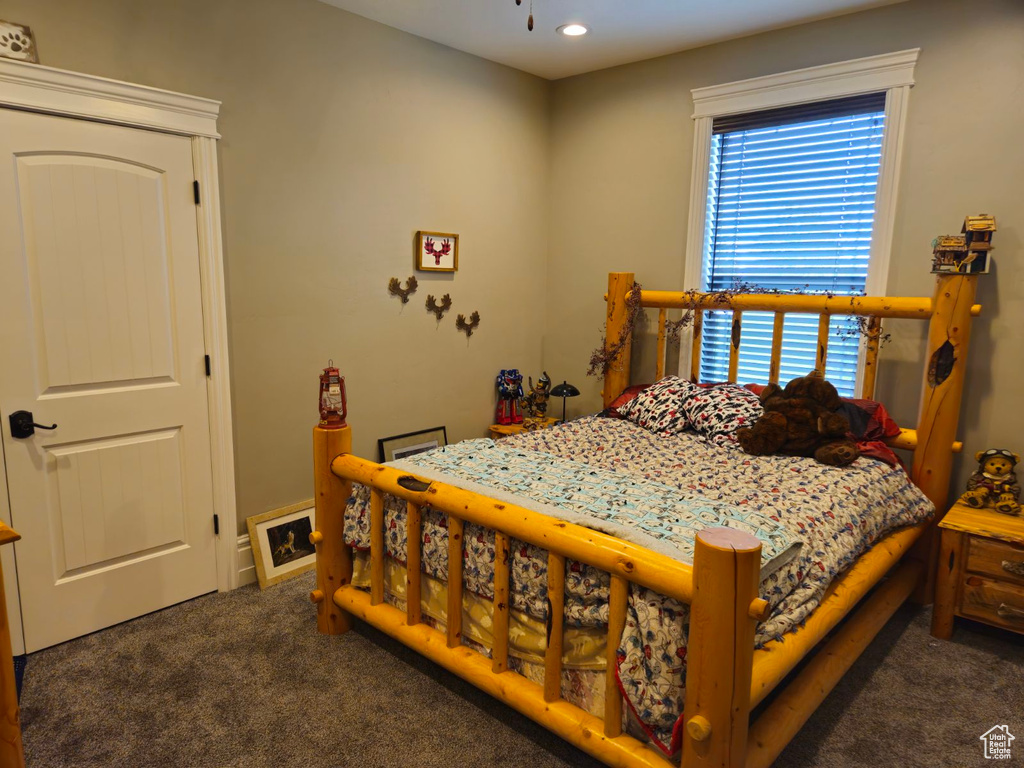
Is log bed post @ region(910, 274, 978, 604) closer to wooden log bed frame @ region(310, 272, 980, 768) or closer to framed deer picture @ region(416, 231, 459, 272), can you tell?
wooden log bed frame @ region(310, 272, 980, 768)

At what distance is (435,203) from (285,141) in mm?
927

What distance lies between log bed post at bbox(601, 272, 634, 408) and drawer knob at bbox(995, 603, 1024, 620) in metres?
1.99

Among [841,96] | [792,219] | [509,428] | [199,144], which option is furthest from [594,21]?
[509,428]

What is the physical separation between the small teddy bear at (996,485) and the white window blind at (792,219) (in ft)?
2.18

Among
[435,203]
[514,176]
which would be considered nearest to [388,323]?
[435,203]

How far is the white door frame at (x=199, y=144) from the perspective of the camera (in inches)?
89.7

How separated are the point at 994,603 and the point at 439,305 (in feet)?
9.53

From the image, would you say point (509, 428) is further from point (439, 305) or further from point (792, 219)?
point (792, 219)

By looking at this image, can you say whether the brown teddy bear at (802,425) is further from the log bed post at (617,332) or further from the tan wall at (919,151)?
the log bed post at (617,332)

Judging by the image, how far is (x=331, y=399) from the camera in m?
2.43

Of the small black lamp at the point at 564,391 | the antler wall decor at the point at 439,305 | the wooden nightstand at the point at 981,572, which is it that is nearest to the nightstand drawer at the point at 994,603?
the wooden nightstand at the point at 981,572

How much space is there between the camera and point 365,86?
129 inches

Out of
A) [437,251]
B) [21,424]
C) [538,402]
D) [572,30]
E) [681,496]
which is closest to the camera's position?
[681,496]

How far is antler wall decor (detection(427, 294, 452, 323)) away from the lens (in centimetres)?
373
